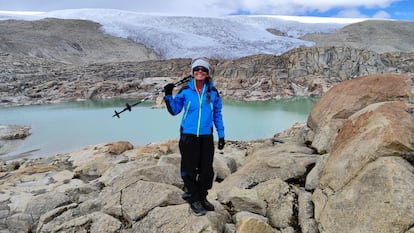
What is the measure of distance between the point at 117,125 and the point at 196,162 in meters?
20.1

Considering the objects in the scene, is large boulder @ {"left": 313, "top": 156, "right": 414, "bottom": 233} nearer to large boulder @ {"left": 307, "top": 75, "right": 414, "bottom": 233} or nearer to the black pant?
large boulder @ {"left": 307, "top": 75, "right": 414, "bottom": 233}

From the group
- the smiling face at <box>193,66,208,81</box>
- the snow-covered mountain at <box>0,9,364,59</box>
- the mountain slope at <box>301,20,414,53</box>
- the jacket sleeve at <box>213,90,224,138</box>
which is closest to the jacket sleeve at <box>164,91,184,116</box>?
the smiling face at <box>193,66,208,81</box>

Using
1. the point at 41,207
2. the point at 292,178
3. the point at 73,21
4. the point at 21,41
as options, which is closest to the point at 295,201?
the point at 292,178

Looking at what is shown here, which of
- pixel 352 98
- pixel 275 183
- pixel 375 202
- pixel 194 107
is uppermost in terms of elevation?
pixel 194 107

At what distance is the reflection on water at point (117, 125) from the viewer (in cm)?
1930

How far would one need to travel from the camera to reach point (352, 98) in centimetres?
803

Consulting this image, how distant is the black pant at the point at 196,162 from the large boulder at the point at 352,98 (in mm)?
3010

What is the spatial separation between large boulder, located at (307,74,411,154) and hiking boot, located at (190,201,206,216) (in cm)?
312

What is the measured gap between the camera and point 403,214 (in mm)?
3910

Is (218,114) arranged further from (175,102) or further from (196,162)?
(196,162)

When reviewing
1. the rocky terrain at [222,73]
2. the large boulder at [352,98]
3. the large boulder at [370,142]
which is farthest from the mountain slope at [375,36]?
the large boulder at [370,142]

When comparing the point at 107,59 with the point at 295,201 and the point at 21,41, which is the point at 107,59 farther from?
the point at 295,201

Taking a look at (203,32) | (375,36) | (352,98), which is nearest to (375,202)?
(352,98)

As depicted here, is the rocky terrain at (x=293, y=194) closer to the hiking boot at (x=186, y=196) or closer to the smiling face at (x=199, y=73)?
the hiking boot at (x=186, y=196)
